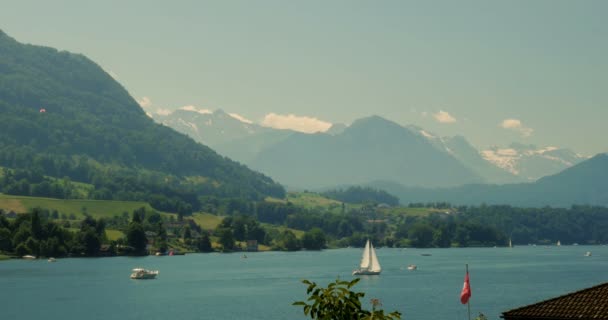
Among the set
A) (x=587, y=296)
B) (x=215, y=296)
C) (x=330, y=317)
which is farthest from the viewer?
(x=215, y=296)

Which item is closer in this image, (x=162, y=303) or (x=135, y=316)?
(x=135, y=316)

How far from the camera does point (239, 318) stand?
143625 millimetres

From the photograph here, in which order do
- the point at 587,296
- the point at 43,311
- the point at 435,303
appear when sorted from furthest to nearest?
the point at 435,303 → the point at 43,311 → the point at 587,296

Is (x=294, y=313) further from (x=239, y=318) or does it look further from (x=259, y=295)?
(x=259, y=295)

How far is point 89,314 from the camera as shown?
500 feet

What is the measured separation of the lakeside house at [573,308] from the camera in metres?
46.0

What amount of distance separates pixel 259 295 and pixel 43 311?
46564 mm

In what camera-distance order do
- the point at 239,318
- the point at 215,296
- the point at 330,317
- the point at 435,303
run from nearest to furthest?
1. the point at 330,317
2. the point at 239,318
3. the point at 435,303
4. the point at 215,296

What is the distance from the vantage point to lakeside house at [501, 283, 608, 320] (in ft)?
151

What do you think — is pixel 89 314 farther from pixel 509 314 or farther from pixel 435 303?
pixel 509 314

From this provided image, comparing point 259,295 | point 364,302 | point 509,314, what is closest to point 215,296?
point 259,295

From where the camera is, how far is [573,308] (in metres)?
46.8

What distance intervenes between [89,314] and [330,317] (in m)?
122

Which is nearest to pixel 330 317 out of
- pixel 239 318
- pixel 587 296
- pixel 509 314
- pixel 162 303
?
pixel 509 314
